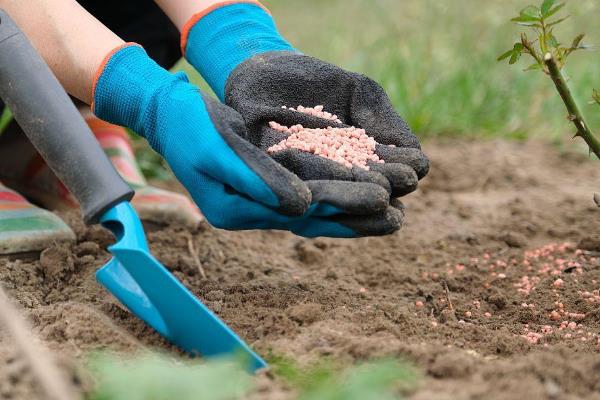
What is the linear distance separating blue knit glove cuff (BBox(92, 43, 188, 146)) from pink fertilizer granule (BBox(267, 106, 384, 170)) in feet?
0.80

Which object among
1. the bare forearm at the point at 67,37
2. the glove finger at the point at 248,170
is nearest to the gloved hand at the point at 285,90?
the glove finger at the point at 248,170

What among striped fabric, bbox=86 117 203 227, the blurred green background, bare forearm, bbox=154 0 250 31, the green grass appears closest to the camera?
the green grass

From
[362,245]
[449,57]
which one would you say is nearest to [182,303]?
[362,245]

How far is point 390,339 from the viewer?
4.18ft

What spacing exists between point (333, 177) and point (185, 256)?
543mm

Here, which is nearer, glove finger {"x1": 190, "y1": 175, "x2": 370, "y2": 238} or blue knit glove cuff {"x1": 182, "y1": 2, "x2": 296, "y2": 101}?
glove finger {"x1": 190, "y1": 175, "x2": 370, "y2": 238}

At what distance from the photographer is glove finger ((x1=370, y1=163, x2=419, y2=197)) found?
1.44m

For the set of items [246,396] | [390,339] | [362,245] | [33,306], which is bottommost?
[33,306]

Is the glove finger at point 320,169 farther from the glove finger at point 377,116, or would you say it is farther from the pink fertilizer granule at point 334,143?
the glove finger at point 377,116

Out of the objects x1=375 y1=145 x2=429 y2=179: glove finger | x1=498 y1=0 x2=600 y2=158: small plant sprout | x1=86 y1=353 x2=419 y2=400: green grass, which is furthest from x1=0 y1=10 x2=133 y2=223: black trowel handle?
x1=498 y1=0 x2=600 y2=158: small plant sprout

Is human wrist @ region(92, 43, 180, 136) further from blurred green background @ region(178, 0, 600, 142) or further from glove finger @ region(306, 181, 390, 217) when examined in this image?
blurred green background @ region(178, 0, 600, 142)

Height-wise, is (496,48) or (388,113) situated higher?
(496,48)

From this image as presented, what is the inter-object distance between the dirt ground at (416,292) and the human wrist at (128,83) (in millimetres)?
347

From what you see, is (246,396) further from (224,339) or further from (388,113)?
(388,113)
